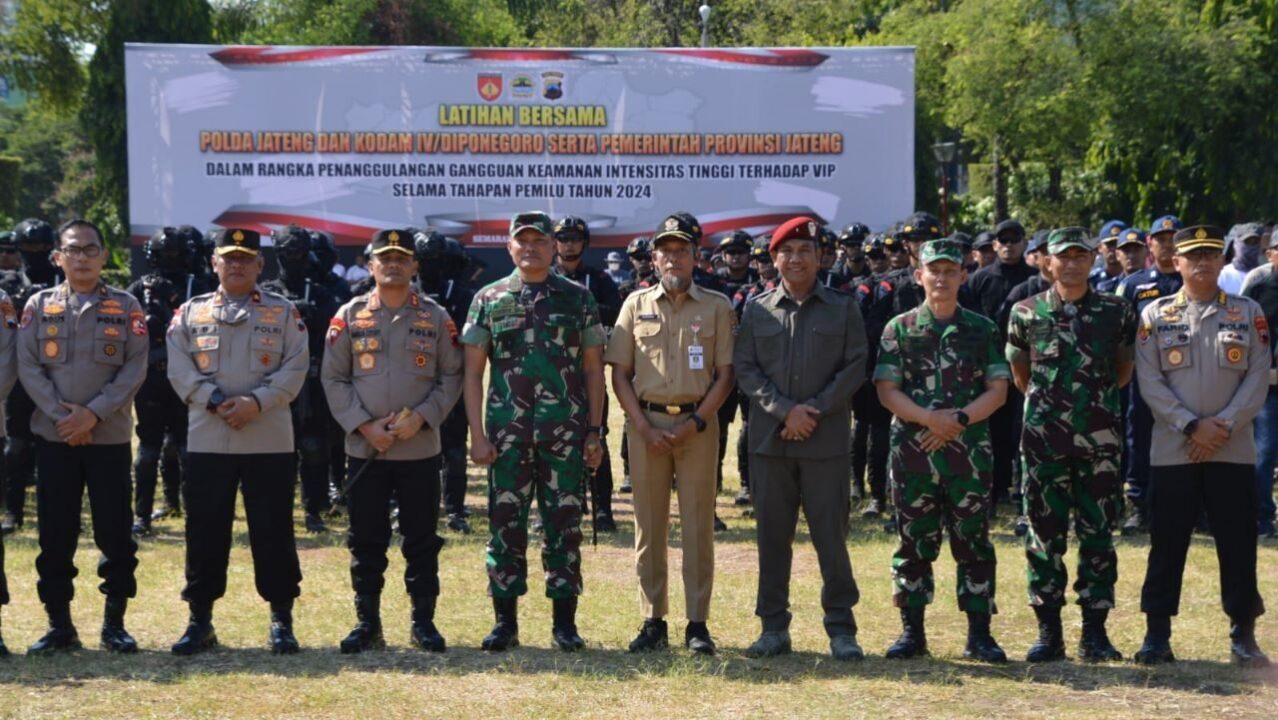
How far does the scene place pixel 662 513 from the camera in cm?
745

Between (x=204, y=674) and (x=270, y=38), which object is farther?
(x=270, y=38)

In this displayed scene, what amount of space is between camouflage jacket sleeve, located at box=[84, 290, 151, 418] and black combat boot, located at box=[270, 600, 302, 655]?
1215 mm

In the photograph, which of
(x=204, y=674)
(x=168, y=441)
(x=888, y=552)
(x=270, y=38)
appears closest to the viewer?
(x=204, y=674)

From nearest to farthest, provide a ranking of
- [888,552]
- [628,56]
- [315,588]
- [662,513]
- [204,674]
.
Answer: [204,674] < [662,513] < [315,588] < [888,552] < [628,56]

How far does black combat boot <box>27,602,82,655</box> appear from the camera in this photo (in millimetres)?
7270

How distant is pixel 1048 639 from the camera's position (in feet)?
23.4

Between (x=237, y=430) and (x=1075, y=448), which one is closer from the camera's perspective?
(x=1075, y=448)

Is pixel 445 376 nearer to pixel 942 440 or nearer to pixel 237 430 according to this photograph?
pixel 237 430

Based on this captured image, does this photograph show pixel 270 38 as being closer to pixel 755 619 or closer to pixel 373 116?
pixel 373 116

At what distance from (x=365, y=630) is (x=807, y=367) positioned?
2.43 m

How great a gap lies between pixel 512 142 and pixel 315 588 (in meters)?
10.8

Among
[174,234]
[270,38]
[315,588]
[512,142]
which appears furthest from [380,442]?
[270,38]

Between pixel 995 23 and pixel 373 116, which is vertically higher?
pixel 995 23

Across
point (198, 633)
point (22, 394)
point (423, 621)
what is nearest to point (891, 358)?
point (423, 621)
